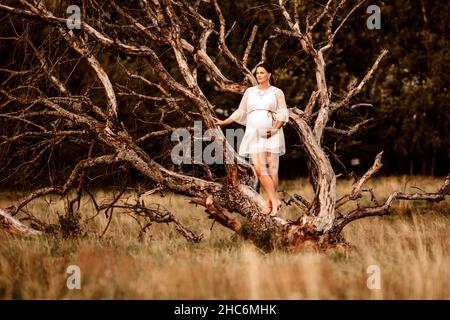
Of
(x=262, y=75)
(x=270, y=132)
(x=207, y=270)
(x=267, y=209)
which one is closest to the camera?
(x=207, y=270)

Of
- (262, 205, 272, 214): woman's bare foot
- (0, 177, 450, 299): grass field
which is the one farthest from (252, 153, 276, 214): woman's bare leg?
(0, 177, 450, 299): grass field

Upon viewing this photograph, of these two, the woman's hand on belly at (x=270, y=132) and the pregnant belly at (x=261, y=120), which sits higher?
the pregnant belly at (x=261, y=120)

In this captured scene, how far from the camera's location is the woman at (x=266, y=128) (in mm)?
6453

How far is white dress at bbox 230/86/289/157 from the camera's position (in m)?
6.45

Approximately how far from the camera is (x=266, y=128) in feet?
21.2

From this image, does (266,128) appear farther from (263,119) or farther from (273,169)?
(273,169)

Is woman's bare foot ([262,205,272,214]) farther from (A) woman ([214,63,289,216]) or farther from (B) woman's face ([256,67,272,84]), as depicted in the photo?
(B) woman's face ([256,67,272,84])

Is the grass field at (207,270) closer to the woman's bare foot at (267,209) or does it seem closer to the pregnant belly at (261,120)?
the woman's bare foot at (267,209)

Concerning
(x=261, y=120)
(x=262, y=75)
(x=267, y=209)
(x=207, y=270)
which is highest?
(x=262, y=75)

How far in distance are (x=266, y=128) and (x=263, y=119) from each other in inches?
4.4

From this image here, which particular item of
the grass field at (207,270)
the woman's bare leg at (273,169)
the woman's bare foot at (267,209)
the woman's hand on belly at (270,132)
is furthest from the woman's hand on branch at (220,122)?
the grass field at (207,270)

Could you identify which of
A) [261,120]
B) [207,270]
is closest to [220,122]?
[261,120]

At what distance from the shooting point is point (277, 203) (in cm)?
672

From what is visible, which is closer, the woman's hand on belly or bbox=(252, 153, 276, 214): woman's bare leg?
the woman's hand on belly
